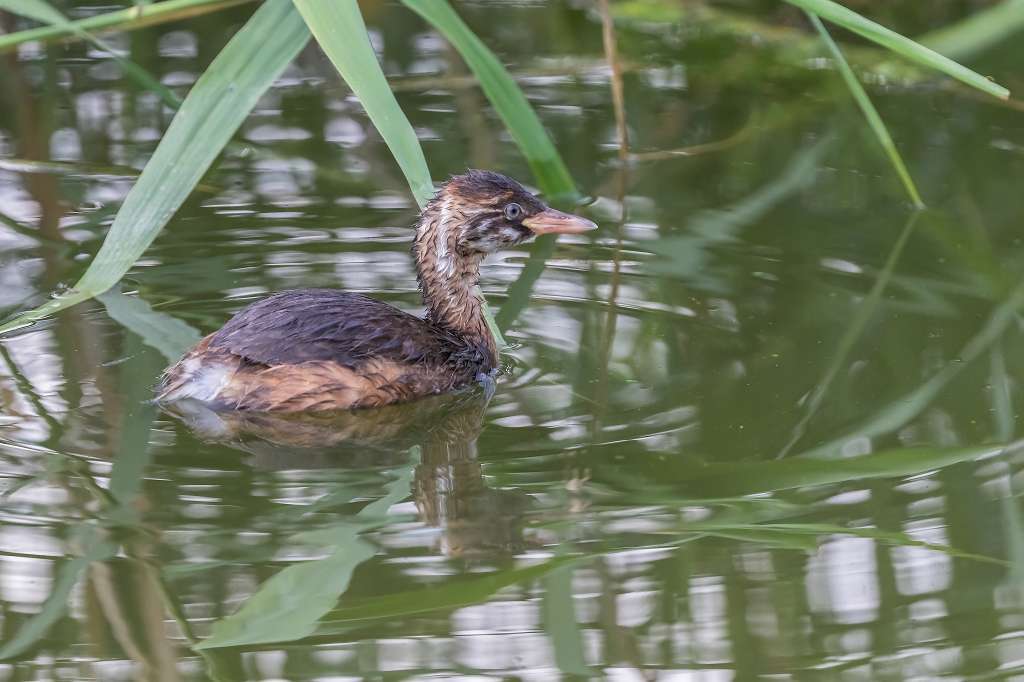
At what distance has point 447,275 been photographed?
596cm

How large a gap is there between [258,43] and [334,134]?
2704mm

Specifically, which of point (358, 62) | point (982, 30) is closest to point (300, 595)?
point (358, 62)

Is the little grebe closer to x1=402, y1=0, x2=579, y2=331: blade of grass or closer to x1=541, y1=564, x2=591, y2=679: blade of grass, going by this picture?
x1=402, y1=0, x2=579, y2=331: blade of grass

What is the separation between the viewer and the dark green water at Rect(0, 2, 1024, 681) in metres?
3.87

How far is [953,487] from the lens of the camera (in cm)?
464

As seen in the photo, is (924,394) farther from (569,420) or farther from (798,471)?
(569,420)

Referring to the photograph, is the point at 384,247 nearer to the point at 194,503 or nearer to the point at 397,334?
the point at 397,334

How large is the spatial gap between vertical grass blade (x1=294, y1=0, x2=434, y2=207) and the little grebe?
60 cm

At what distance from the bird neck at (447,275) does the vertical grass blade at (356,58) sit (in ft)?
2.14

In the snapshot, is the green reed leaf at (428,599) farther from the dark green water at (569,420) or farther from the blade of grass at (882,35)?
the blade of grass at (882,35)

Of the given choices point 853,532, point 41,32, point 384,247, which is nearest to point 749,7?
point 384,247

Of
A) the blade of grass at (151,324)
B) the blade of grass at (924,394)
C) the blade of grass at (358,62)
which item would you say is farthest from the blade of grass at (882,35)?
the blade of grass at (151,324)

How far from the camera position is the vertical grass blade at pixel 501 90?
228 inches

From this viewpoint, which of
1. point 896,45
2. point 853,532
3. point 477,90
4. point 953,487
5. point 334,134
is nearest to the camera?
point 853,532
